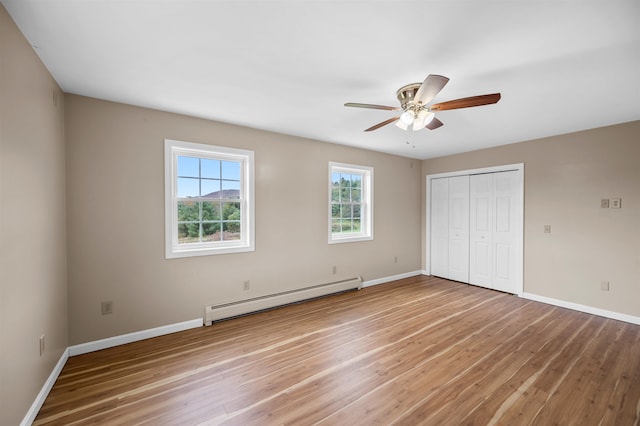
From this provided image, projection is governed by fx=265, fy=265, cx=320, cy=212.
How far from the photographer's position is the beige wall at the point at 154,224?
2594 millimetres

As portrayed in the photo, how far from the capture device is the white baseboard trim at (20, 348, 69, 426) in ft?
5.52

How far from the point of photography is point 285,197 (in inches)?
153

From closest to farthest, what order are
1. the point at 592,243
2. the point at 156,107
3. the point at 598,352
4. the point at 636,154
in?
the point at 598,352 → the point at 156,107 → the point at 636,154 → the point at 592,243

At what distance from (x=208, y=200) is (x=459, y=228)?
14.8 feet

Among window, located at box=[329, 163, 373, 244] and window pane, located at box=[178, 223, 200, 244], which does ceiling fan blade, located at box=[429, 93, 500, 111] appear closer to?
window, located at box=[329, 163, 373, 244]

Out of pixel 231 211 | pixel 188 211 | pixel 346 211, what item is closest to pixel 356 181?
pixel 346 211

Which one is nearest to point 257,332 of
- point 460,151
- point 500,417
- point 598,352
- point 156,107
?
point 500,417

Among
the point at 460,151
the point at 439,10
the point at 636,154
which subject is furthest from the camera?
the point at 460,151

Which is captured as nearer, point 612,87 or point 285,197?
point 612,87

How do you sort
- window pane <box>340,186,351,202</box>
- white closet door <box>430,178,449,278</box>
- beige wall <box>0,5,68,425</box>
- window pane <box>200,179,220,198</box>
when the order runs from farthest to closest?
1. white closet door <box>430,178,449,278</box>
2. window pane <box>340,186,351,202</box>
3. window pane <box>200,179,220,198</box>
4. beige wall <box>0,5,68,425</box>

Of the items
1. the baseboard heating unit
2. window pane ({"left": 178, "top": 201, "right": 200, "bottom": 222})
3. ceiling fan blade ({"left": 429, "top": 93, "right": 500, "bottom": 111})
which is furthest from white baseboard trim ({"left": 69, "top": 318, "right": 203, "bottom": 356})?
ceiling fan blade ({"left": 429, "top": 93, "right": 500, "bottom": 111})

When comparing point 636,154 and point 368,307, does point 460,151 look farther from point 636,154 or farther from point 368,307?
point 368,307

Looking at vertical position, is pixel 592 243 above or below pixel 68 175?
below

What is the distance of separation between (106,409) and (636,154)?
6.03 meters
